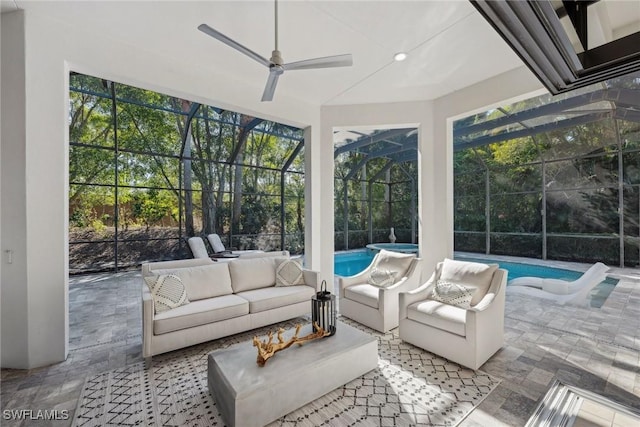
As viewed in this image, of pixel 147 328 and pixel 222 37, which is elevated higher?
pixel 222 37

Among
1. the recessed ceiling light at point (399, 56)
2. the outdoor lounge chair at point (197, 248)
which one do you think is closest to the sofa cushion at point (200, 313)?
the recessed ceiling light at point (399, 56)

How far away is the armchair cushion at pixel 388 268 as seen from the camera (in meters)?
3.57

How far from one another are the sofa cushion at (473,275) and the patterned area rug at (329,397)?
2.52ft

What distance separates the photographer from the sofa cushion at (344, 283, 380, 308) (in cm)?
334

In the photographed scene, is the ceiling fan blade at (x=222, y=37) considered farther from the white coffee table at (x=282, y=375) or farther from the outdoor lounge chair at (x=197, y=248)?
the outdoor lounge chair at (x=197, y=248)

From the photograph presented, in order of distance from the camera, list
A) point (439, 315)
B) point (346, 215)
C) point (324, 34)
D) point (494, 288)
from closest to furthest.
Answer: point (439, 315), point (494, 288), point (324, 34), point (346, 215)

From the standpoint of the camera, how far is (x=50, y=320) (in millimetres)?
2600

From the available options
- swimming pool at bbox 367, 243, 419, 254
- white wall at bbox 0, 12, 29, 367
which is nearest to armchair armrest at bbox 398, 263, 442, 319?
white wall at bbox 0, 12, 29, 367

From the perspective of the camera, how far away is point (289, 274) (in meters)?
3.77

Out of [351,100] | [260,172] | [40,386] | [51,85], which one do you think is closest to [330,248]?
[351,100]

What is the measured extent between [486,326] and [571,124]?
6189 mm

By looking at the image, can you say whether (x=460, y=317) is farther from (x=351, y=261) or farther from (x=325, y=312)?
(x=351, y=261)

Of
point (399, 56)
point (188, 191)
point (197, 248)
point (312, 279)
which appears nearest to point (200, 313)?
point (312, 279)

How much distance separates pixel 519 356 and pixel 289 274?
2657 millimetres
